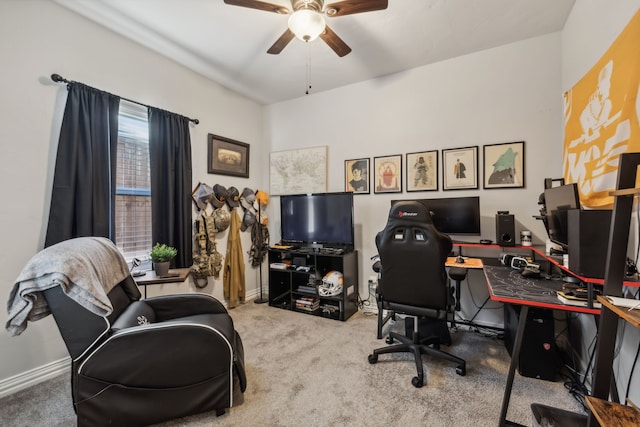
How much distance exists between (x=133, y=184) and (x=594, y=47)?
3880 mm

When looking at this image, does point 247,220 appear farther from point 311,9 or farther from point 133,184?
point 311,9

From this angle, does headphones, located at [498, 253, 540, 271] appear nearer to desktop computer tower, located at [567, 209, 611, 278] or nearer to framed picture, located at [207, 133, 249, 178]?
desktop computer tower, located at [567, 209, 611, 278]

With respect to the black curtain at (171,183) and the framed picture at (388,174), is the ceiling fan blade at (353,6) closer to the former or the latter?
the framed picture at (388,174)

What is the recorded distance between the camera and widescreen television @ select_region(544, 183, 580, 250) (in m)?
1.60

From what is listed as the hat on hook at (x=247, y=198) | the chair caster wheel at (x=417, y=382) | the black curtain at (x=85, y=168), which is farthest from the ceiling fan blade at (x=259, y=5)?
the chair caster wheel at (x=417, y=382)

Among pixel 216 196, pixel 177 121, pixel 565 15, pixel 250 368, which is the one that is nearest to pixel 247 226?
pixel 216 196

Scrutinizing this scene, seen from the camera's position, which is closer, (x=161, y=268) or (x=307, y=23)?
(x=307, y=23)

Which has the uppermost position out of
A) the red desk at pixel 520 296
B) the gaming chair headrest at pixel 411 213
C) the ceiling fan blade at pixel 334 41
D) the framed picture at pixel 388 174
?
the ceiling fan blade at pixel 334 41

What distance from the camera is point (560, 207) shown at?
178 centimetres

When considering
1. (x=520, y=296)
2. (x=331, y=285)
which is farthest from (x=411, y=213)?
(x=331, y=285)

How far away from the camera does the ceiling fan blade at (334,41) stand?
2.03 metres

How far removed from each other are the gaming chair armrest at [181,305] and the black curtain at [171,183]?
0.90 m

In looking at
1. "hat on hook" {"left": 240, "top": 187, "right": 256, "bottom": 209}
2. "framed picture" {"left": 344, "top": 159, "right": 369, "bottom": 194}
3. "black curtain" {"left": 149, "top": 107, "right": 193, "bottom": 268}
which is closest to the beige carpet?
"black curtain" {"left": 149, "top": 107, "right": 193, "bottom": 268}

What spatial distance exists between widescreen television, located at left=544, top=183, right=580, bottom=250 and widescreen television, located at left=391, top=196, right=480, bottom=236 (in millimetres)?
596
